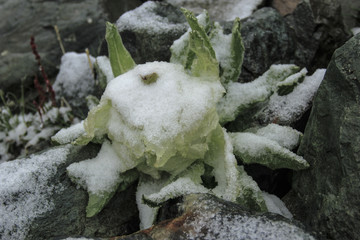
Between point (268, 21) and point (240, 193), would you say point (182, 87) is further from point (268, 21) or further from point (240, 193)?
point (268, 21)

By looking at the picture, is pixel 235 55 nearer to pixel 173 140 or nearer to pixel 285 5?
pixel 173 140

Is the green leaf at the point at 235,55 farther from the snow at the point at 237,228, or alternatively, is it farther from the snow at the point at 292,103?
the snow at the point at 237,228

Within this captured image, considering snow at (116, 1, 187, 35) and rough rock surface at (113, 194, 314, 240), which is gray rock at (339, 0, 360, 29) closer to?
snow at (116, 1, 187, 35)

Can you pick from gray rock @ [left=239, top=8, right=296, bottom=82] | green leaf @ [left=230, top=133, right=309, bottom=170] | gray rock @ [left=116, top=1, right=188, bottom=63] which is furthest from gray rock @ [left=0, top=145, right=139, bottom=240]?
gray rock @ [left=239, top=8, right=296, bottom=82]

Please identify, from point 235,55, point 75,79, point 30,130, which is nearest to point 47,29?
point 75,79

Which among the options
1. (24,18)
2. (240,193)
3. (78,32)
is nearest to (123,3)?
(78,32)

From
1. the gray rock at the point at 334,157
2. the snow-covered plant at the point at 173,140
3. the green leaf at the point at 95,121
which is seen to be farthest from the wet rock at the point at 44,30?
the gray rock at the point at 334,157

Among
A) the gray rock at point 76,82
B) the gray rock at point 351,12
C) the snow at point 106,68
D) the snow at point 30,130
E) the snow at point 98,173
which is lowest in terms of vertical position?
the snow at point 30,130
